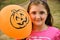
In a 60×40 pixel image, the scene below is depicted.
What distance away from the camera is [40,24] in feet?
6.54

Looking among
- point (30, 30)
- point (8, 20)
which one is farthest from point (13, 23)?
point (30, 30)

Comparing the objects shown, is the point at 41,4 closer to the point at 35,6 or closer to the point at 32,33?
the point at 35,6

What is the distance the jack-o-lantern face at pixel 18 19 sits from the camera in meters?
1.86

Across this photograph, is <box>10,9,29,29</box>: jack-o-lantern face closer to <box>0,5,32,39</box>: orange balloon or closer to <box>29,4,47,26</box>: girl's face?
<box>0,5,32,39</box>: orange balloon

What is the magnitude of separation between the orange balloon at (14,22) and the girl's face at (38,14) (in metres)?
0.09

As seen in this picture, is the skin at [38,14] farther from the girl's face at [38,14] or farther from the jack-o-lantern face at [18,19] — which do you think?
Answer: the jack-o-lantern face at [18,19]

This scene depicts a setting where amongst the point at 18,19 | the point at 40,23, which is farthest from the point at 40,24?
the point at 18,19

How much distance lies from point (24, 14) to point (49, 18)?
39 cm

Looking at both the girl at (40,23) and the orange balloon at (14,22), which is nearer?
the orange balloon at (14,22)

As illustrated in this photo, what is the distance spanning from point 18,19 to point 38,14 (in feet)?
0.64

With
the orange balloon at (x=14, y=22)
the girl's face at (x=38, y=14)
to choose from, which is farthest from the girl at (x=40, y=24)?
the orange balloon at (x=14, y=22)

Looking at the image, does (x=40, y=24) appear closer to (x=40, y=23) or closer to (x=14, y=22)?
(x=40, y=23)

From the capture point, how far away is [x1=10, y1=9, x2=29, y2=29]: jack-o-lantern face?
1.86m

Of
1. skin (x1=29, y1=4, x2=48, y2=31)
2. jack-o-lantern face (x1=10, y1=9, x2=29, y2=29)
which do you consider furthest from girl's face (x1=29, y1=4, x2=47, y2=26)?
jack-o-lantern face (x1=10, y1=9, x2=29, y2=29)
